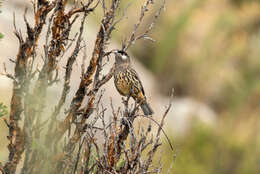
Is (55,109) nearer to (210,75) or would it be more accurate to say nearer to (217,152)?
(217,152)

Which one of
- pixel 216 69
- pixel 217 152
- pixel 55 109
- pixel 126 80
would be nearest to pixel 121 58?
pixel 126 80

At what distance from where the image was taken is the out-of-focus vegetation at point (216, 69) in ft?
44.9

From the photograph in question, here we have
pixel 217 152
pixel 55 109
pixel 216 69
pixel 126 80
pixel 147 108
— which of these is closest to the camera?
pixel 55 109

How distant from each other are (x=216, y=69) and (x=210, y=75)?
0.87ft

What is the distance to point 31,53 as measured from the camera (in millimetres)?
3645

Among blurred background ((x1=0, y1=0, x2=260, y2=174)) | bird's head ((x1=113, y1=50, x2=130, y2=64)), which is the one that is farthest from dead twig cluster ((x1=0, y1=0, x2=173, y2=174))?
blurred background ((x1=0, y1=0, x2=260, y2=174))

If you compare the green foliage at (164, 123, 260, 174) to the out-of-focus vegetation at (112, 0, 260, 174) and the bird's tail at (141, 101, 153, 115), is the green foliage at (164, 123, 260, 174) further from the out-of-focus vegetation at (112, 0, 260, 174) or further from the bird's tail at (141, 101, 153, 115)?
the bird's tail at (141, 101, 153, 115)

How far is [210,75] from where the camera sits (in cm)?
1728

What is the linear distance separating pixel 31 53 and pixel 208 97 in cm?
1471

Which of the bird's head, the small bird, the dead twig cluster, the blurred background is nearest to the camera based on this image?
the dead twig cluster

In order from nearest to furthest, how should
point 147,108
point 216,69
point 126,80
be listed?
point 147,108 → point 126,80 → point 216,69

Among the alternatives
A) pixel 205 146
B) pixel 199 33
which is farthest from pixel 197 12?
pixel 205 146

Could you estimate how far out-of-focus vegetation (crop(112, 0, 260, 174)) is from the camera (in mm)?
13680

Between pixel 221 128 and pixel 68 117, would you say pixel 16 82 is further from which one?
pixel 221 128
